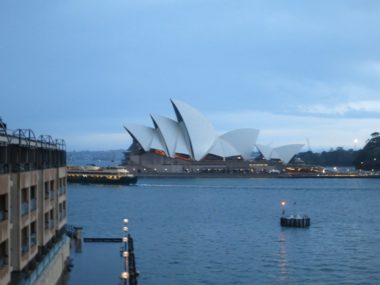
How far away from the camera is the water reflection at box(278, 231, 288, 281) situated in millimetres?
22617

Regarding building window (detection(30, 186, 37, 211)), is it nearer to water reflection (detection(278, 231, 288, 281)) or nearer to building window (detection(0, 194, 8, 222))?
building window (detection(0, 194, 8, 222))

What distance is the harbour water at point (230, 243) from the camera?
21828mm

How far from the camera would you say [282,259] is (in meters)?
25.8

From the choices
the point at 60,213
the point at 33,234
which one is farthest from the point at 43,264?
the point at 60,213

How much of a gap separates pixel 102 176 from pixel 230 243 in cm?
5498

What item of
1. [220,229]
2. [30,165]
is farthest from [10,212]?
[220,229]

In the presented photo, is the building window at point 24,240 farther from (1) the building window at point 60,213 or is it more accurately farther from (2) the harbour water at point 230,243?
(1) the building window at point 60,213

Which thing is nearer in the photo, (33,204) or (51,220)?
(33,204)

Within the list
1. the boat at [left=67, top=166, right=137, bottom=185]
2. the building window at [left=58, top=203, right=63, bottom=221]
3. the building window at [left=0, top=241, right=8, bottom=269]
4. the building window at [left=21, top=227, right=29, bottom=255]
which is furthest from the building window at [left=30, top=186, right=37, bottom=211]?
the boat at [left=67, top=166, right=137, bottom=185]

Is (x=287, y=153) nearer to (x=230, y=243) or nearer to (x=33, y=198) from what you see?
(x=230, y=243)

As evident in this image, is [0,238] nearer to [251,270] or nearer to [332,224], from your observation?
[251,270]

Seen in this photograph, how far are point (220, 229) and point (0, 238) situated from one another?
26.3 meters

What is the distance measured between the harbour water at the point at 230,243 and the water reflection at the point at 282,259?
32mm

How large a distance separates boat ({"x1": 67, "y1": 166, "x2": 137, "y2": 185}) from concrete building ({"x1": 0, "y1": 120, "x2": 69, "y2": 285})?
64537 millimetres
